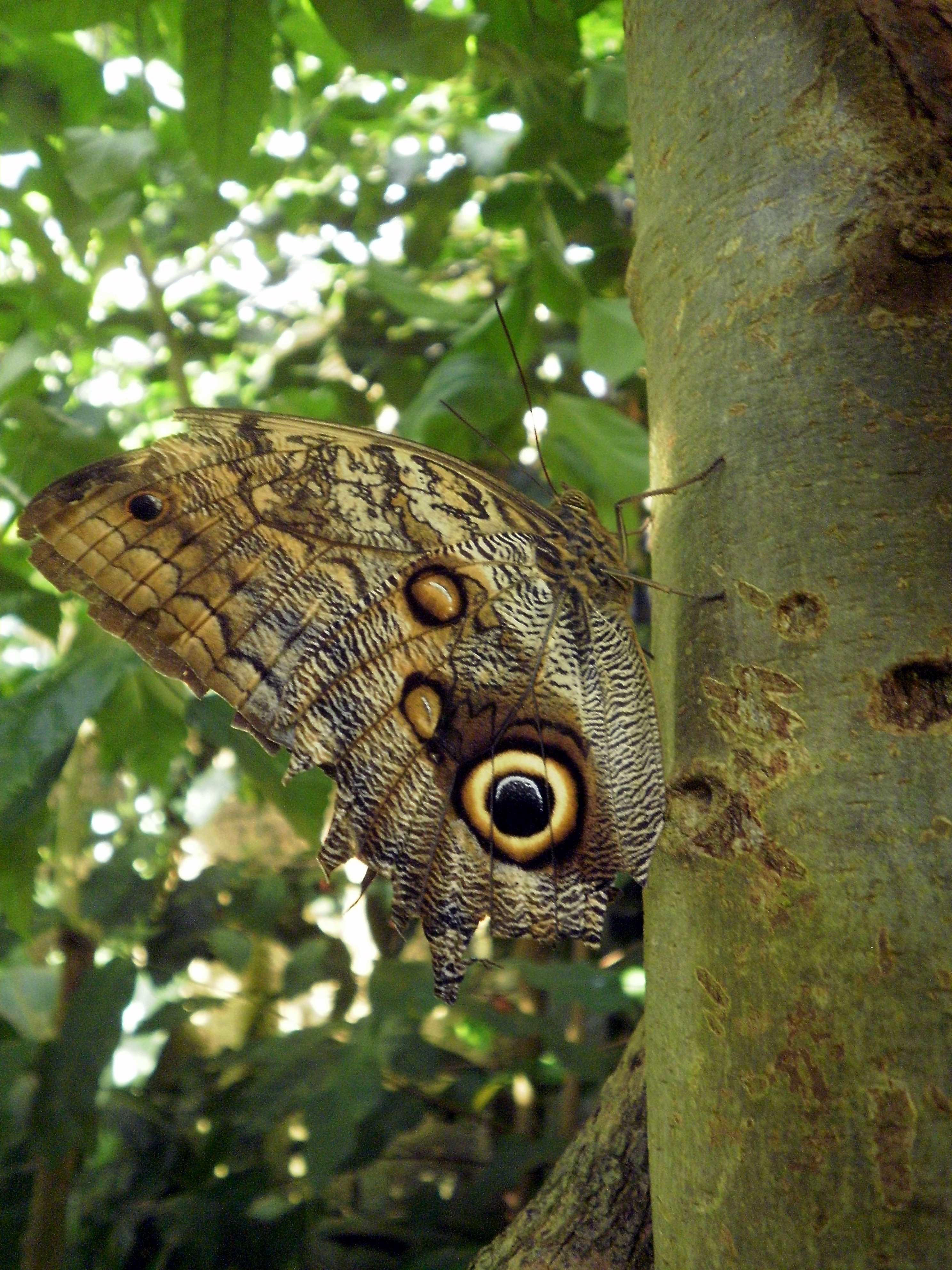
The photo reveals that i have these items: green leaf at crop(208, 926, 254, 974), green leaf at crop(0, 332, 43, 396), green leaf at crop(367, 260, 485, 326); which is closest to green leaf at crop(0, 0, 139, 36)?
green leaf at crop(0, 332, 43, 396)

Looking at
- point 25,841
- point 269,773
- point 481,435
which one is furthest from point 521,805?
point 25,841

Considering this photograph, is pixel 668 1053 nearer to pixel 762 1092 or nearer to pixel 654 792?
pixel 762 1092

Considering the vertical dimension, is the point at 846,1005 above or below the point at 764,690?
below

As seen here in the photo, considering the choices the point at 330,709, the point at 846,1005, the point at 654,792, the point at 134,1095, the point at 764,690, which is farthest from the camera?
the point at 134,1095

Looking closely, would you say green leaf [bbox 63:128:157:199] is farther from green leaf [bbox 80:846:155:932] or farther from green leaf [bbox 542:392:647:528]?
green leaf [bbox 80:846:155:932]

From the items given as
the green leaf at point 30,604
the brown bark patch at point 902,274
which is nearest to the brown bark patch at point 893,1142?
the brown bark patch at point 902,274

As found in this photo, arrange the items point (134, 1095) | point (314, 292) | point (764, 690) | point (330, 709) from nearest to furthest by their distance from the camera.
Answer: point (764, 690) < point (330, 709) < point (134, 1095) < point (314, 292)

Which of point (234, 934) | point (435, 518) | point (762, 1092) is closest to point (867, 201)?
point (435, 518)
